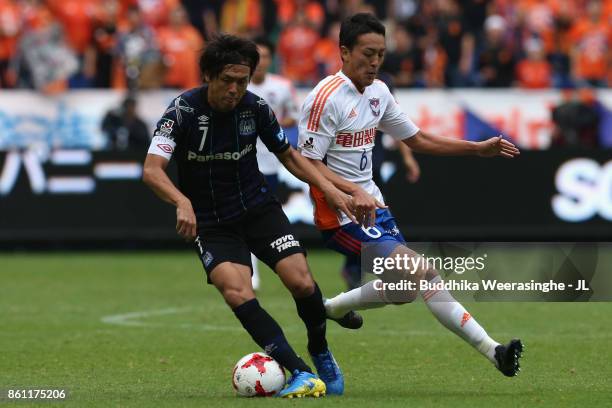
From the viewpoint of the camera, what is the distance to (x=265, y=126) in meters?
8.51

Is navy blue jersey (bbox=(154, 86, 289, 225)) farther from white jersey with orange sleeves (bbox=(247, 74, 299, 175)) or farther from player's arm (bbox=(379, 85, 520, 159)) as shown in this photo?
white jersey with orange sleeves (bbox=(247, 74, 299, 175))

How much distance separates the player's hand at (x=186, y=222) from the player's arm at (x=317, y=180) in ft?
3.39

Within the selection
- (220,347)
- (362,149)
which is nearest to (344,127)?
(362,149)

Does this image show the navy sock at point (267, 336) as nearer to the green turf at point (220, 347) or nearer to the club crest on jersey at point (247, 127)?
the green turf at point (220, 347)

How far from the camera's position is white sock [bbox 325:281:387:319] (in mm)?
9039

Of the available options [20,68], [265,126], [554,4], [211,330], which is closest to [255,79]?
[211,330]

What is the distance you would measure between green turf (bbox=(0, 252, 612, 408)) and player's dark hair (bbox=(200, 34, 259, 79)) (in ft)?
6.73

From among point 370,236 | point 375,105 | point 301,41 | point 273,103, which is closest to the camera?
point 370,236

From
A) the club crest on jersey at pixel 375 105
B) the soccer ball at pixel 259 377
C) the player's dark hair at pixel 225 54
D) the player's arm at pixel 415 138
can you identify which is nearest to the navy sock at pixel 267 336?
the soccer ball at pixel 259 377

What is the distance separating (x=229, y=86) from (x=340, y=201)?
3.35 feet

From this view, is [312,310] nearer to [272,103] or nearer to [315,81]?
[272,103]

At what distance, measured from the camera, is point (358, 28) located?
880 cm

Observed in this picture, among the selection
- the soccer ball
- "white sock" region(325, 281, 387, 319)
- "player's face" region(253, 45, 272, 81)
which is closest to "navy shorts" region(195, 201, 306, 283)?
the soccer ball

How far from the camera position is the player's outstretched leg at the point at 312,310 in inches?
333
